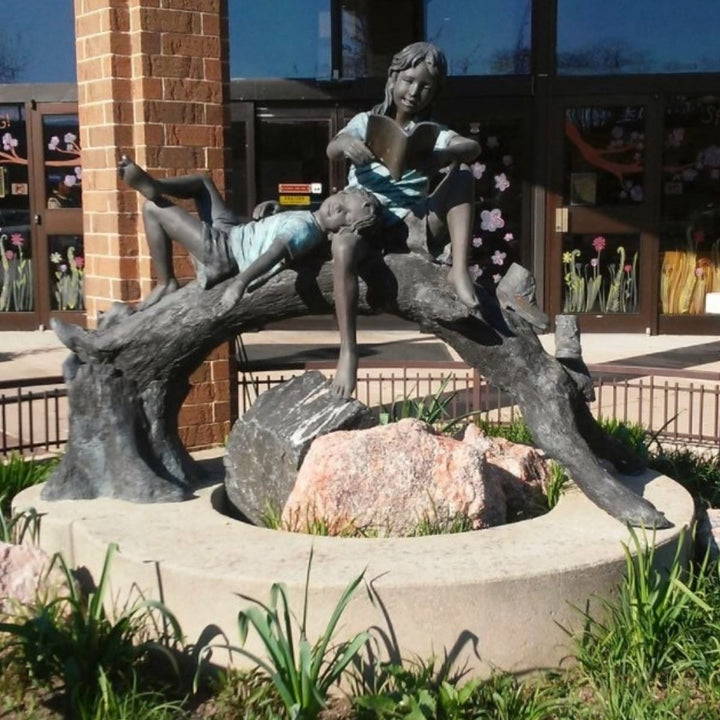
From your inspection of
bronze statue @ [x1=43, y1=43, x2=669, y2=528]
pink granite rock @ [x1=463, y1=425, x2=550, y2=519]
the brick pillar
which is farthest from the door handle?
bronze statue @ [x1=43, y1=43, x2=669, y2=528]

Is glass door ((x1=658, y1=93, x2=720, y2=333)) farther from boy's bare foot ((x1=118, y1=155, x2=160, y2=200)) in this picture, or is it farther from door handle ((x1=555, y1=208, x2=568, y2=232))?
boy's bare foot ((x1=118, y1=155, x2=160, y2=200))

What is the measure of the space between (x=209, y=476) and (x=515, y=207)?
7930mm

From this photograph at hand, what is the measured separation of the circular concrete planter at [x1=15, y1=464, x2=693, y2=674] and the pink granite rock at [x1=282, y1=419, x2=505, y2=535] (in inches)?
7.5

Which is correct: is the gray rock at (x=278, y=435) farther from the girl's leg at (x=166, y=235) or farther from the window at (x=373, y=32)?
the window at (x=373, y=32)

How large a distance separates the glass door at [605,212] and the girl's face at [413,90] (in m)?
7.91

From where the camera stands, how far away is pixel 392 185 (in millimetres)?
4863

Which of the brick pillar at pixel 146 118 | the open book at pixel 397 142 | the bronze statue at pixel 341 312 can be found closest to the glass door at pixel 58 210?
the brick pillar at pixel 146 118

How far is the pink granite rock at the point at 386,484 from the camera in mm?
4547

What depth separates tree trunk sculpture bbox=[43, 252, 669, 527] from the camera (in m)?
4.85

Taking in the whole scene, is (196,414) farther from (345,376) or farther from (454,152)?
(454,152)

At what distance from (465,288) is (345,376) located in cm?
62

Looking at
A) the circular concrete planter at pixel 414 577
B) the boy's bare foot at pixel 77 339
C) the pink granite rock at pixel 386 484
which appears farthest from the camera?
the boy's bare foot at pixel 77 339

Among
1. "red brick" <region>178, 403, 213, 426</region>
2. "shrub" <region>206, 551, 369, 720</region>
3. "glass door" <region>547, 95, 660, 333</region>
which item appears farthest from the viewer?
"glass door" <region>547, 95, 660, 333</region>

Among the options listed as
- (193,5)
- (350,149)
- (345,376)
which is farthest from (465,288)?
(193,5)
